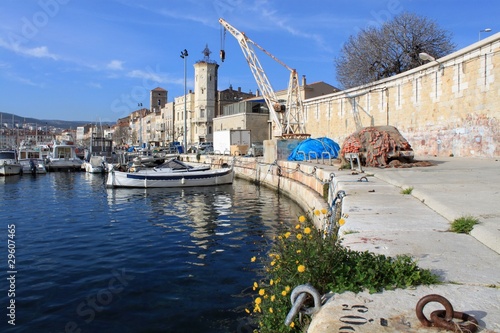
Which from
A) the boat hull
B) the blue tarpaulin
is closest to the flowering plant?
the boat hull

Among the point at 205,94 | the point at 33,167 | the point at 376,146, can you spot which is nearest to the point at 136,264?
the point at 376,146

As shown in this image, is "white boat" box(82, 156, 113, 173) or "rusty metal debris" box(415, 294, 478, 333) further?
"white boat" box(82, 156, 113, 173)

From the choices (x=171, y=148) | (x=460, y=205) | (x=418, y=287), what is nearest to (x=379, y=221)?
(x=460, y=205)

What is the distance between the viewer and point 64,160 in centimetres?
4050

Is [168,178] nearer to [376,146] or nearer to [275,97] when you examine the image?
[376,146]

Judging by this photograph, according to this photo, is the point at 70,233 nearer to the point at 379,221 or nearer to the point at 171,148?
the point at 379,221

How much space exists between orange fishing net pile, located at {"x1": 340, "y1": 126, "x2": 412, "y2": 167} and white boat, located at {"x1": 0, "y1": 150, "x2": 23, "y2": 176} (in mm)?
30102

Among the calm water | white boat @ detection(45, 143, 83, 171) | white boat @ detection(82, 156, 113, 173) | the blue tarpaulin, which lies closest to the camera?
the calm water

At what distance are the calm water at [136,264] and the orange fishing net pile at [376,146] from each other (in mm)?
3401

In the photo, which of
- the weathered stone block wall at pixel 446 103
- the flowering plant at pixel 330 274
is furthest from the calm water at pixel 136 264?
the weathered stone block wall at pixel 446 103

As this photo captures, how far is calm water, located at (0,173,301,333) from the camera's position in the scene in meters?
5.65

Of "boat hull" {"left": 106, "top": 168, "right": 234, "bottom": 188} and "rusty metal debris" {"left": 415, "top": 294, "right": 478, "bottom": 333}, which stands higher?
"rusty metal debris" {"left": 415, "top": 294, "right": 478, "bottom": 333}

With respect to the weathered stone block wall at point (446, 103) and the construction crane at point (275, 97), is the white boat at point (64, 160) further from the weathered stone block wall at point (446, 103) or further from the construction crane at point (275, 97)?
the weathered stone block wall at point (446, 103)

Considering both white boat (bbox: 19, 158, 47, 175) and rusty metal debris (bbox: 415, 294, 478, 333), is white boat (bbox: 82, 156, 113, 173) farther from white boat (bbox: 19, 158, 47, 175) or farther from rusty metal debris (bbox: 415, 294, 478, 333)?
rusty metal debris (bbox: 415, 294, 478, 333)
